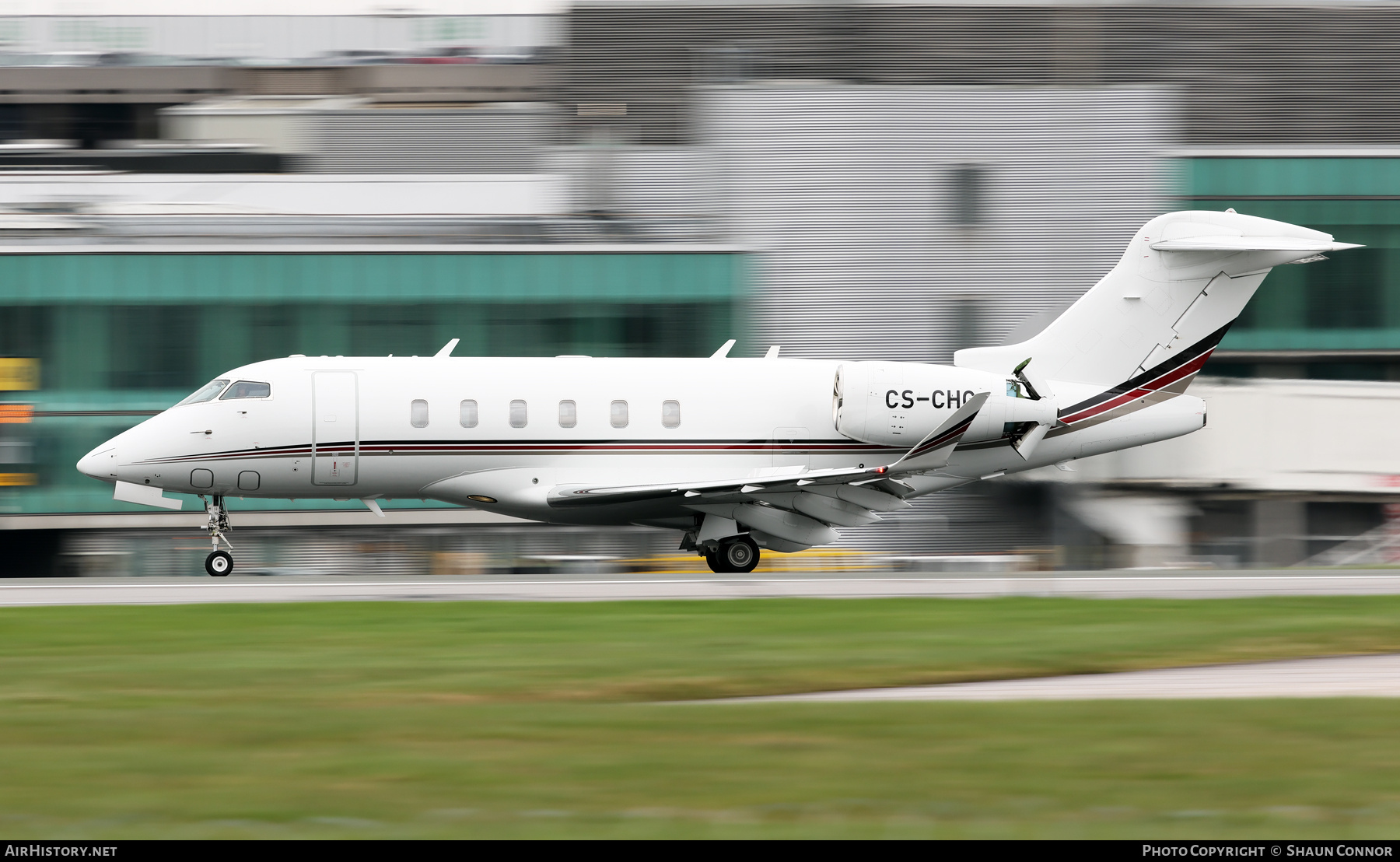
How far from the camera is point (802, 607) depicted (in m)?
17.6

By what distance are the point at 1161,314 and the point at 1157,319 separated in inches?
4.6

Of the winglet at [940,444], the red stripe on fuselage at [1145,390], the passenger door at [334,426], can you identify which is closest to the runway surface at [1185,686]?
the winglet at [940,444]

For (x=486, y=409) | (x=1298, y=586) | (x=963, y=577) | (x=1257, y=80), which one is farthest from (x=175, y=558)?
(x=1257, y=80)

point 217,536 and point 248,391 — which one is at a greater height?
point 248,391

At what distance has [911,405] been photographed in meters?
24.7

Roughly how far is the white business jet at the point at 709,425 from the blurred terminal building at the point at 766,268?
616cm

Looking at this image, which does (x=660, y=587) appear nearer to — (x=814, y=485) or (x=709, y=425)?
(x=814, y=485)

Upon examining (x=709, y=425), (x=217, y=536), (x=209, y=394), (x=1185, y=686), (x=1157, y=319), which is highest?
(x=1157, y=319)

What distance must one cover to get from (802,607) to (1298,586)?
7.43 metres

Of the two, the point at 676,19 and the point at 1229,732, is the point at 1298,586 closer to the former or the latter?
the point at 1229,732

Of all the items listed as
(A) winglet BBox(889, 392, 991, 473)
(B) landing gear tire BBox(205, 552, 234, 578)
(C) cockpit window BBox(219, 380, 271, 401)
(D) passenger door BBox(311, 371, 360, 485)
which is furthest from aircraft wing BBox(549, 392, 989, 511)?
(B) landing gear tire BBox(205, 552, 234, 578)

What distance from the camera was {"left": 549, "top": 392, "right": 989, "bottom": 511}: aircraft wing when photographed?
77.0 ft

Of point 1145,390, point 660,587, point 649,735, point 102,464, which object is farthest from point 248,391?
point 649,735

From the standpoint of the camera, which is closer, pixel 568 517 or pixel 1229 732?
pixel 1229 732
